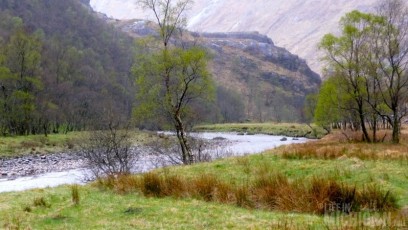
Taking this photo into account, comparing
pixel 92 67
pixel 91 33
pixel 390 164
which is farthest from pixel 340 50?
pixel 91 33

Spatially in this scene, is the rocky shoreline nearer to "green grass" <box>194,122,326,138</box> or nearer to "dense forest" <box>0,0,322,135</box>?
"dense forest" <box>0,0,322,135</box>

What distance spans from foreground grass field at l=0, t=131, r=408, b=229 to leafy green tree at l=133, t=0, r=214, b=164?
1246cm

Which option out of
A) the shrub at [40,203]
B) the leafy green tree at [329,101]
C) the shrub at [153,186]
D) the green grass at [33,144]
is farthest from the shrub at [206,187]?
the green grass at [33,144]

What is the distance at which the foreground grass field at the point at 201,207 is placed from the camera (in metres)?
9.77

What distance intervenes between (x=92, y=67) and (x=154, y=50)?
106456 millimetres

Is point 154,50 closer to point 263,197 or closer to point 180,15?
point 180,15

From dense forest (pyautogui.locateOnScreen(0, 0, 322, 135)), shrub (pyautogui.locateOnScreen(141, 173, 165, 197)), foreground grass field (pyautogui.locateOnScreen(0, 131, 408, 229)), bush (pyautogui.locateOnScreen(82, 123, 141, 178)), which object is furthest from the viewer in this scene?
dense forest (pyautogui.locateOnScreen(0, 0, 322, 135))

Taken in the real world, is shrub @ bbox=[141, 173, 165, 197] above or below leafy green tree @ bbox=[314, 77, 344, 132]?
below

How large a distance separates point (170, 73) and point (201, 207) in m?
20.8

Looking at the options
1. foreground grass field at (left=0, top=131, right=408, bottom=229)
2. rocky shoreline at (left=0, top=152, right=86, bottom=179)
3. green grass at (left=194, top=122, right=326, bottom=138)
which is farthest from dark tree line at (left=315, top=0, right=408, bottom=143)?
green grass at (left=194, top=122, right=326, bottom=138)

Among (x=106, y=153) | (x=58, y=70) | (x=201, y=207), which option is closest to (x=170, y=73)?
(x=106, y=153)

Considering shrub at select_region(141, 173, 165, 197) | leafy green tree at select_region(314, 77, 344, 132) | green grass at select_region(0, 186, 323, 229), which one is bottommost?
green grass at select_region(0, 186, 323, 229)

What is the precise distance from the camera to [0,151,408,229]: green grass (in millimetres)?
9961

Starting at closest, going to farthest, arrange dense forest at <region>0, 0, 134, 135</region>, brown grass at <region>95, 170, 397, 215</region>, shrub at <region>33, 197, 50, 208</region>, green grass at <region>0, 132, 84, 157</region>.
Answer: brown grass at <region>95, 170, 397, 215</region> → shrub at <region>33, 197, 50, 208</region> → green grass at <region>0, 132, 84, 157</region> → dense forest at <region>0, 0, 134, 135</region>
